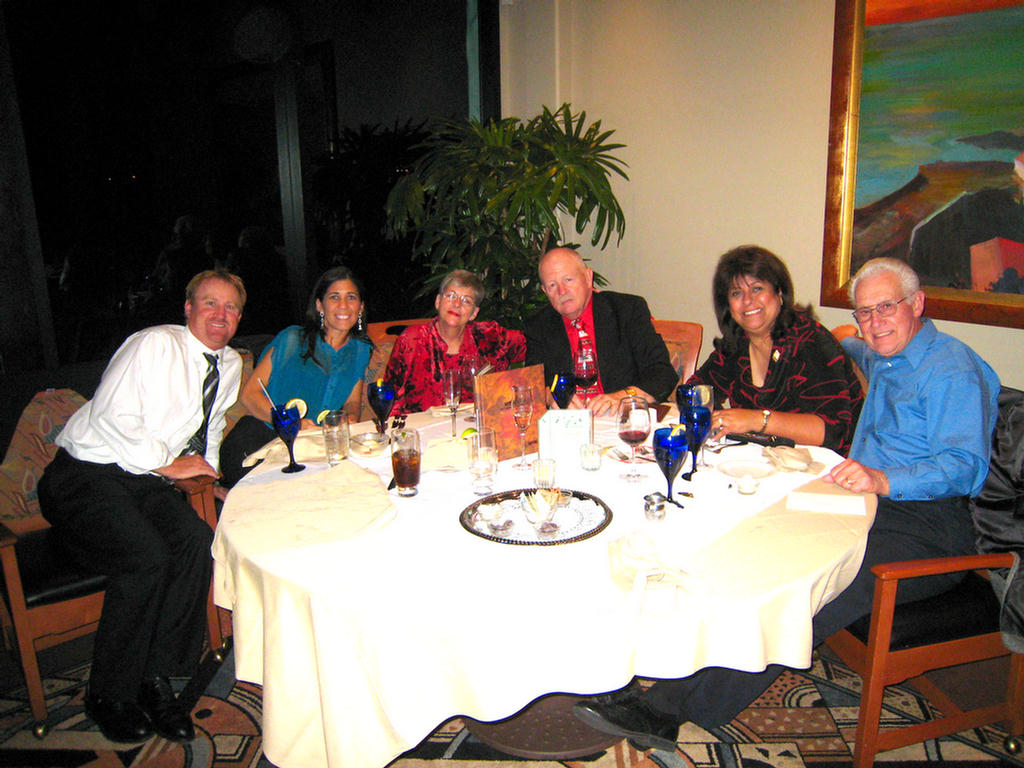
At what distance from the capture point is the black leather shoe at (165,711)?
1.93 meters

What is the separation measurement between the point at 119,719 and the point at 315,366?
135cm

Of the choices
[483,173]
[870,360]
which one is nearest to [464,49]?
[483,173]

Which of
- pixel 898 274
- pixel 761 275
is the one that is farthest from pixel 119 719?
pixel 898 274

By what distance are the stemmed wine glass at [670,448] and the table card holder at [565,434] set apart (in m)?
0.28

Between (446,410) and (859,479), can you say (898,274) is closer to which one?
(859,479)

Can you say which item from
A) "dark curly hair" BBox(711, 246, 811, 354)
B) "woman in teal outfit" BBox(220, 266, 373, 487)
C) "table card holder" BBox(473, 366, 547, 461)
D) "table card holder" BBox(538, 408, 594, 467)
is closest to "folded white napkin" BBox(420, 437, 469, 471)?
"table card holder" BBox(473, 366, 547, 461)

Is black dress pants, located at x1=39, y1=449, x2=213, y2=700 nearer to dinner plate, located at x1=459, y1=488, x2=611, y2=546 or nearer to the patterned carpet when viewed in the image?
the patterned carpet

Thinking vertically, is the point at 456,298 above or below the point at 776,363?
above

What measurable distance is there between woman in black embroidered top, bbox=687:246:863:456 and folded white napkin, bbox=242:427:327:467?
4.03 ft

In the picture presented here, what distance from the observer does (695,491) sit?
63.7 inches

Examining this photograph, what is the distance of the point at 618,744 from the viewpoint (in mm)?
1888

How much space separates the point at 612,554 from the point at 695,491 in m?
0.46

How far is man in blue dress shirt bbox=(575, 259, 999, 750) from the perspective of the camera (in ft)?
5.37

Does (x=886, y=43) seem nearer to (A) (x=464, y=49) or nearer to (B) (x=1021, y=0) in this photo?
(B) (x=1021, y=0)
